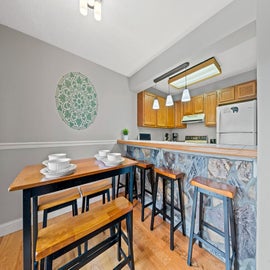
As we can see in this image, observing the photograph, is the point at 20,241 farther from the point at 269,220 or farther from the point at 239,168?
the point at 239,168

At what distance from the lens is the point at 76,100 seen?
2295 mm

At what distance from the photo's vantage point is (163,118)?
12.9ft

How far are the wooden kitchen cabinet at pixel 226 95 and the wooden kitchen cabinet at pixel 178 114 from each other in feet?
3.62

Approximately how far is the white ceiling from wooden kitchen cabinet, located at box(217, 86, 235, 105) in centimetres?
71

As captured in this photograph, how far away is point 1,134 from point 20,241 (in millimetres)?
1369

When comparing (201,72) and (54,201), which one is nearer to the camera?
(54,201)

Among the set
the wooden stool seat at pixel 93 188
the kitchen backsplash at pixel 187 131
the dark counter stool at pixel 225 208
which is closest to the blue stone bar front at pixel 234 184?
the dark counter stool at pixel 225 208

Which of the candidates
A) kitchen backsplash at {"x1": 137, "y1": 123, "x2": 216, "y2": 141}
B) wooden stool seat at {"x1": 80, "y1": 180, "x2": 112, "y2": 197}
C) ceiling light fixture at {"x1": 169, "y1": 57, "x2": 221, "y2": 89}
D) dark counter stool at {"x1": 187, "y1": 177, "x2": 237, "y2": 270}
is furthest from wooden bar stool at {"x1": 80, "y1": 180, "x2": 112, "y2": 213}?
ceiling light fixture at {"x1": 169, "y1": 57, "x2": 221, "y2": 89}

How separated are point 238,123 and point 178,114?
70.5 inches

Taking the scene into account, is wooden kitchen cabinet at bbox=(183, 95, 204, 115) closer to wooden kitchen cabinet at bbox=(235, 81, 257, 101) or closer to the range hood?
the range hood

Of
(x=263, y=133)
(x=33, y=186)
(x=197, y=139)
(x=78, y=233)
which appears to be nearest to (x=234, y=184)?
(x=263, y=133)

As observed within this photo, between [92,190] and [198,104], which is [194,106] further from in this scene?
[92,190]

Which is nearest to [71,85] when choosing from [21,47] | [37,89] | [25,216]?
[37,89]

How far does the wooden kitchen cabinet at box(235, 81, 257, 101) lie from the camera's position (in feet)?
8.55
